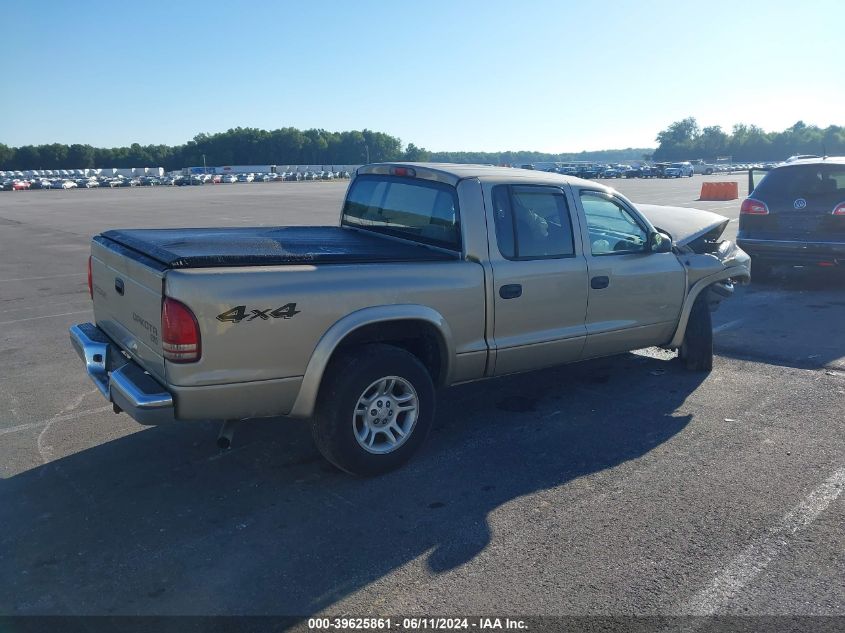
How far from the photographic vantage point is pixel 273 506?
4180 millimetres

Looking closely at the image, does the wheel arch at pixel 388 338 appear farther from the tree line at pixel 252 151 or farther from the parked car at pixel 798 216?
the tree line at pixel 252 151

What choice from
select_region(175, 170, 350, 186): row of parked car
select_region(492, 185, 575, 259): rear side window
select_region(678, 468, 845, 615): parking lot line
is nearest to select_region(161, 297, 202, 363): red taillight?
select_region(492, 185, 575, 259): rear side window

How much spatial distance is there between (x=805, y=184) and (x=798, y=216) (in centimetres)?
49

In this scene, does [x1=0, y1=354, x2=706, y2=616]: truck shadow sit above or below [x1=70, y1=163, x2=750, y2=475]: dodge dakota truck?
below

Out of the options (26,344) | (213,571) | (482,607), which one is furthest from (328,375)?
(26,344)

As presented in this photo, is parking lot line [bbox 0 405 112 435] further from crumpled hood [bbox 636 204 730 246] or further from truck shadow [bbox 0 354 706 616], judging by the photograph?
crumpled hood [bbox 636 204 730 246]

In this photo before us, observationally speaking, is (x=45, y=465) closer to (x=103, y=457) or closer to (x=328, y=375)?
(x=103, y=457)

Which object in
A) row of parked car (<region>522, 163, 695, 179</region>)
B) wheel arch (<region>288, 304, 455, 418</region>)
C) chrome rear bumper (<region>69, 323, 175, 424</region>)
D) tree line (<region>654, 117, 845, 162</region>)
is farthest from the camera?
tree line (<region>654, 117, 845, 162</region>)

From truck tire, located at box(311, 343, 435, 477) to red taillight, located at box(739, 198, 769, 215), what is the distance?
7585 millimetres

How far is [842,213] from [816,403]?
16.6 feet

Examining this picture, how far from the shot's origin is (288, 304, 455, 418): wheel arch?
418 cm

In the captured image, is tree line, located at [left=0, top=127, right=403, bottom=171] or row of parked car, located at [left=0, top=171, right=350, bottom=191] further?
tree line, located at [left=0, top=127, right=403, bottom=171]

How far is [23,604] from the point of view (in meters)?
3.25

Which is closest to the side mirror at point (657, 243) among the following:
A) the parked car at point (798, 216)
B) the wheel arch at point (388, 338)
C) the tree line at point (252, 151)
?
the wheel arch at point (388, 338)
